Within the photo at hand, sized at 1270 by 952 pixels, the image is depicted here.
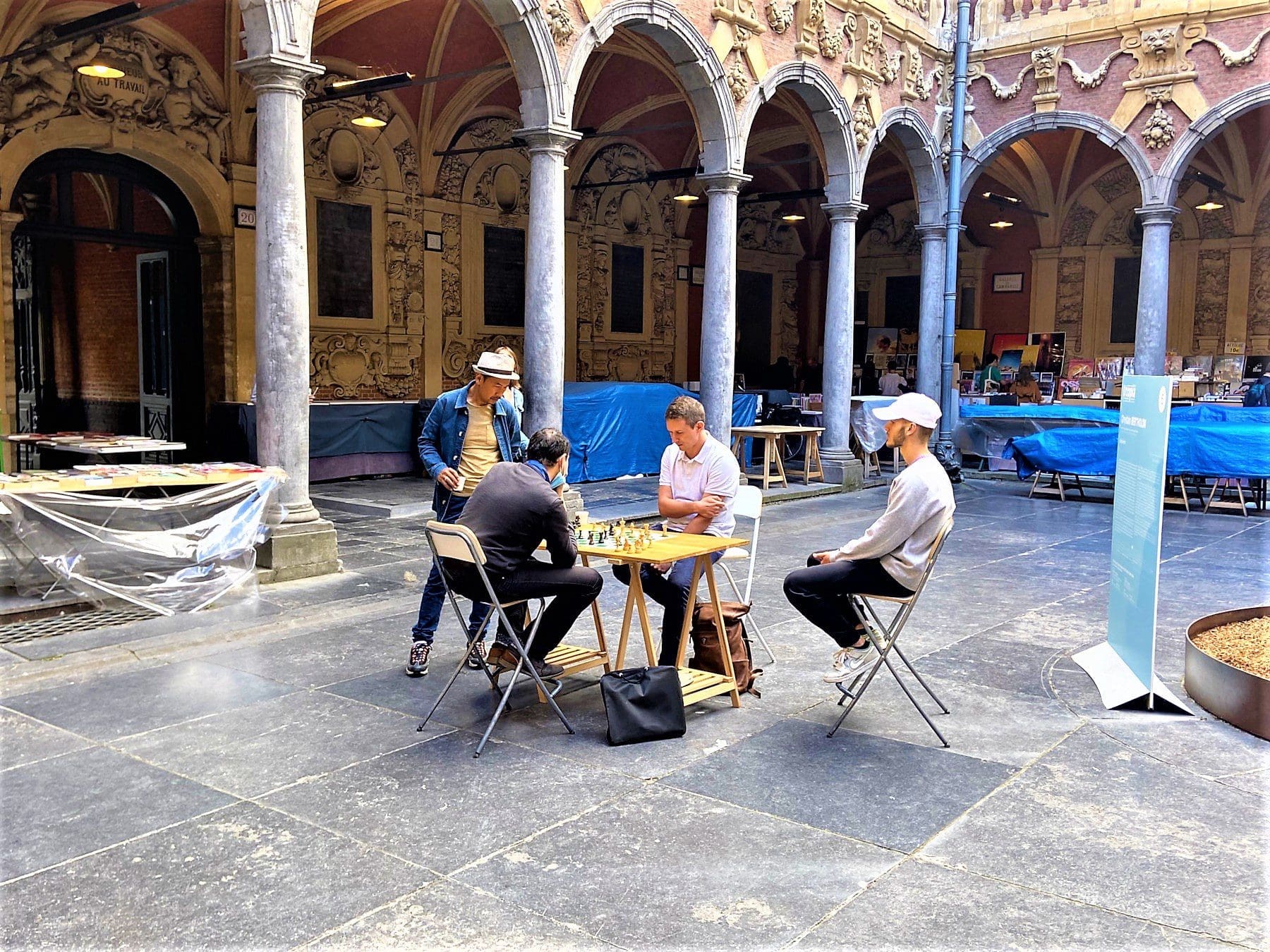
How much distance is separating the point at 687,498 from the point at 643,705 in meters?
1.12

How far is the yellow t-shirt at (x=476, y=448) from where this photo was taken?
553 centimetres

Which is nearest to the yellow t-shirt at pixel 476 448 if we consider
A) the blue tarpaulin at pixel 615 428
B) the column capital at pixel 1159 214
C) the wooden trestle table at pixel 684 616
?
the wooden trestle table at pixel 684 616

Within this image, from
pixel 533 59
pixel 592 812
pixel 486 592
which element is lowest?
pixel 592 812

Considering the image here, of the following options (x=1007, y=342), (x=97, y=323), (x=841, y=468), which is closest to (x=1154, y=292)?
(x=841, y=468)

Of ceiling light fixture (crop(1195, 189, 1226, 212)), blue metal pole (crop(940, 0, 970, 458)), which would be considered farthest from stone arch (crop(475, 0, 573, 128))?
ceiling light fixture (crop(1195, 189, 1226, 212))

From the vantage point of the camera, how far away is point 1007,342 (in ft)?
72.8

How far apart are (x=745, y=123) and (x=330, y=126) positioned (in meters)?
5.27

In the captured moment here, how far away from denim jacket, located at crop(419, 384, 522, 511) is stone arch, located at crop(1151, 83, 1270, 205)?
12.2m

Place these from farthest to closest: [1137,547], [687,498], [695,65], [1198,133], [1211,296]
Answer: [1211,296] < [1198,133] < [695,65] < [687,498] < [1137,547]

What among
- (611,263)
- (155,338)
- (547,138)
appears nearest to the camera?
(547,138)

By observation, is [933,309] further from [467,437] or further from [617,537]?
[617,537]

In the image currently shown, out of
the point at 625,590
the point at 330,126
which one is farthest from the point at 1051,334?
the point at 625,590

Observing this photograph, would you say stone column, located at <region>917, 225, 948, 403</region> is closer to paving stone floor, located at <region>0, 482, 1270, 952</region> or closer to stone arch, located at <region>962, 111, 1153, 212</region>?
stone arch, located at <region>962, 111, 1153, 212</region>

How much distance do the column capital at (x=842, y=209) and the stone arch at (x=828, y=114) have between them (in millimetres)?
51
